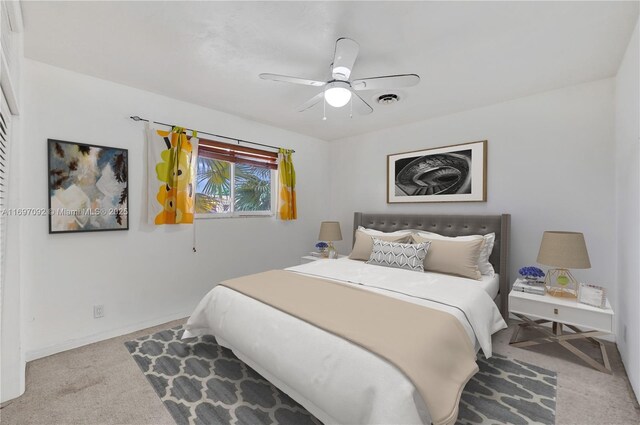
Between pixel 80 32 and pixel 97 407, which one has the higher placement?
pixel 80 32

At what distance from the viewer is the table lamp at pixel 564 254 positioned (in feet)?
7.59

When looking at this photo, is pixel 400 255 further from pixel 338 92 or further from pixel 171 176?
pixel 171 176

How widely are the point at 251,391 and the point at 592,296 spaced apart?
8.89 ft

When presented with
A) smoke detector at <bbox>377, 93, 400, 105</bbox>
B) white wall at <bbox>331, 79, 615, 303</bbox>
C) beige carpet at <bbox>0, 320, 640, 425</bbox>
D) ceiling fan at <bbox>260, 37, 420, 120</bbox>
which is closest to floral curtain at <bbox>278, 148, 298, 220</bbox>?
smoke detector at <bbox>377, 93, 400, 105</bbox>

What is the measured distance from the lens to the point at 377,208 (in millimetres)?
4250

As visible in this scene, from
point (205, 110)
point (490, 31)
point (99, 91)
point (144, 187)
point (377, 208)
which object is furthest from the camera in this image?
point (377, 208)

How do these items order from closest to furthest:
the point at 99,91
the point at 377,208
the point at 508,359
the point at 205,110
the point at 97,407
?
the point at 97,407, the point at 508,359, the point at 99,91, the point at 205,110, the point at 377,208

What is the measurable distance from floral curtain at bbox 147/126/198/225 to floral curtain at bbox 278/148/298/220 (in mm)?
1218

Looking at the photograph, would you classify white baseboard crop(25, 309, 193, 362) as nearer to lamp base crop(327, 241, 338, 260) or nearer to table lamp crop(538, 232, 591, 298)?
lamp base crop(327, 241, 338, 260)

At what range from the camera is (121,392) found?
6.39 feet

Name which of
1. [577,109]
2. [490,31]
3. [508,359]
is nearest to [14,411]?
[508,359]

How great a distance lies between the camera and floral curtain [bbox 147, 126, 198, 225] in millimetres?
2977

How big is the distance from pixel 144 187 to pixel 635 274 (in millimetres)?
4149

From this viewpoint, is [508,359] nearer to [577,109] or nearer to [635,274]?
[635,274]
